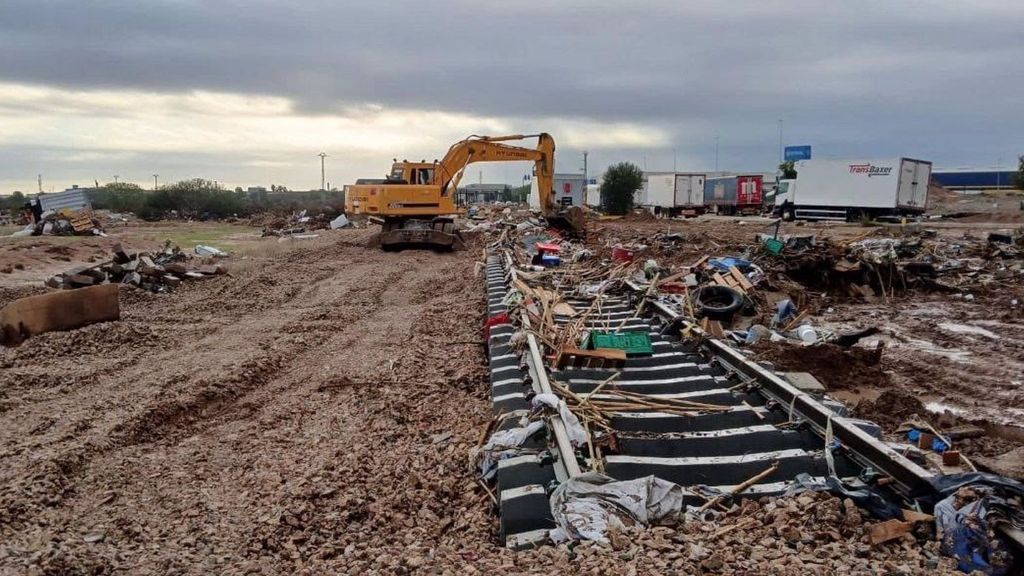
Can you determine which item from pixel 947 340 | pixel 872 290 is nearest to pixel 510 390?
pixel 947 340

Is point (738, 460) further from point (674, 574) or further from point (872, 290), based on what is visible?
point (872, 290)

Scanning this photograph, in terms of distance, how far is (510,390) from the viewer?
5914 millimetres

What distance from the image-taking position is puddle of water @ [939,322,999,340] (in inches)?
405

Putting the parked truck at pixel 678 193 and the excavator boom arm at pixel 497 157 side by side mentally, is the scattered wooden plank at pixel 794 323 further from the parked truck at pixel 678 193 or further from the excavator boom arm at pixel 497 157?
the parked truck at pixel 678 193

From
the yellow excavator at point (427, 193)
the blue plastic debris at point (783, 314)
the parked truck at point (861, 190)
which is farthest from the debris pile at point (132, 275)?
the parked truck at point (861, 190)

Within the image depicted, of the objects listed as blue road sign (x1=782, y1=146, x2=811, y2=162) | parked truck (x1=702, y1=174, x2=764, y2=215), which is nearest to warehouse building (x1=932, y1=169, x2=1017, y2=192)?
blue road sign (x1=782, y1=146, x2=811, y2=162)

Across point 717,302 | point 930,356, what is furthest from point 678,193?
point 930,356

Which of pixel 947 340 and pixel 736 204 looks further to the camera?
pixel 736 204

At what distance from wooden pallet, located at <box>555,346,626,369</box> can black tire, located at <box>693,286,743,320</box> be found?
11.2 feet

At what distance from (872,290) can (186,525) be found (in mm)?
13008

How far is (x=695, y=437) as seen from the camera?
Result: 4812 mm

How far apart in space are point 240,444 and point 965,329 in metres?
10.4

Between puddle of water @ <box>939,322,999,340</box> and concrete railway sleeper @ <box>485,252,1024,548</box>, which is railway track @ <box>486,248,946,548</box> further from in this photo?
puddle of water @ <box>939,322,999,340</box>

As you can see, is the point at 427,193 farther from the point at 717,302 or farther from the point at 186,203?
the point at 186,203
